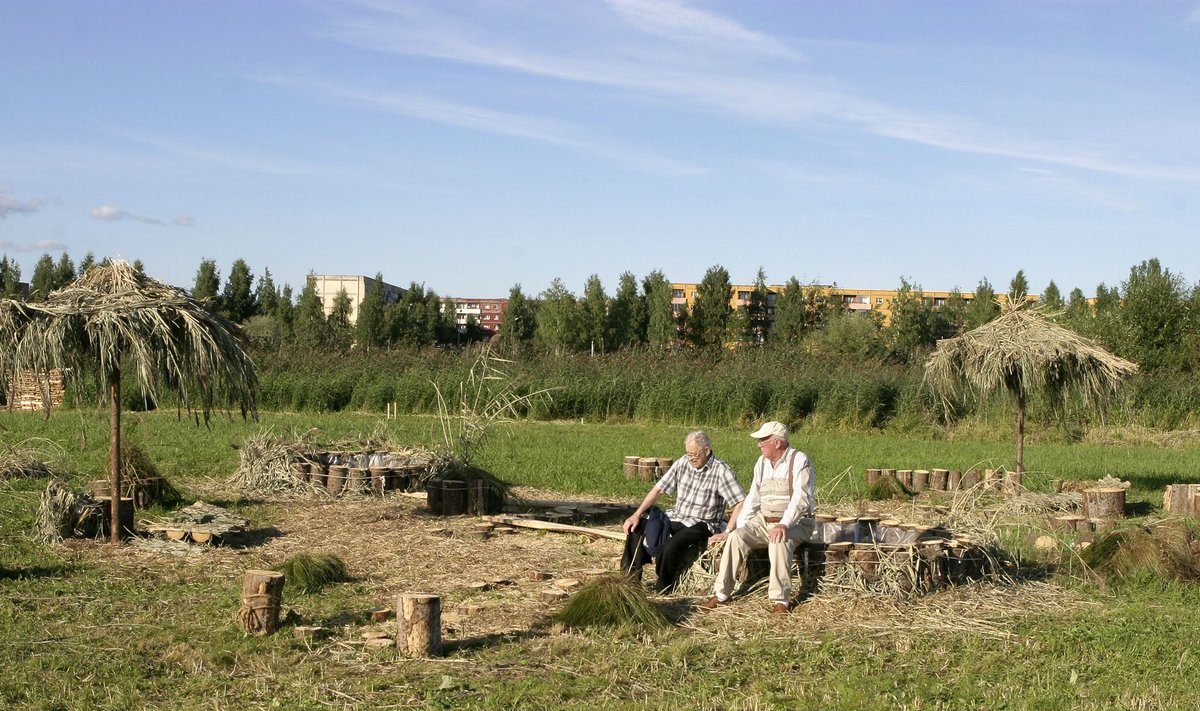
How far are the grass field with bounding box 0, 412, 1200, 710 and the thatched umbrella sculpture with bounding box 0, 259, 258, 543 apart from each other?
160 cm

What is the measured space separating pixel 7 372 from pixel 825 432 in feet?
61.0

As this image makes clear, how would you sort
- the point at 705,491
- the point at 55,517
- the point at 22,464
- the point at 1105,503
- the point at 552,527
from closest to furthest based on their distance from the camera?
the point at 705,491, the point at 55,517, the point at 552,527, the point at 1105,503, the point at 22,464

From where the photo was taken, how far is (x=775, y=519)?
28.3 feet

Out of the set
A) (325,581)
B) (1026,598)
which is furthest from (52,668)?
(1026,598)

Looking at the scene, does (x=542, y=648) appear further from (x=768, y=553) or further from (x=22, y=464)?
(x=22, y=464)

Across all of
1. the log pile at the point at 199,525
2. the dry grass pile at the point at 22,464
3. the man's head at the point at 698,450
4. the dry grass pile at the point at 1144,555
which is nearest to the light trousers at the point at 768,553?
the man's head at the point at 698,450

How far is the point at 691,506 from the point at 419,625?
3082mm

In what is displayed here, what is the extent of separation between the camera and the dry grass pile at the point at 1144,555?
9.23 m

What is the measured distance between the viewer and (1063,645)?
23.6 ft

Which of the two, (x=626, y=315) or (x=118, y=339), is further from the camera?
(x=626, y=315)

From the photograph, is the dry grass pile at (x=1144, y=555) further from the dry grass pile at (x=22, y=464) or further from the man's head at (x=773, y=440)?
the dry grass pile at (x=22, y=464)

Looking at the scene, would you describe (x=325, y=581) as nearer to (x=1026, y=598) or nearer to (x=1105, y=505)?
(x=1026, y=598)

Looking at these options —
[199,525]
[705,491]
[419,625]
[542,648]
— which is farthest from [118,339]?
[542,648]

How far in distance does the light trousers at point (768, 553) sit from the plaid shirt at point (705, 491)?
0.52 m
